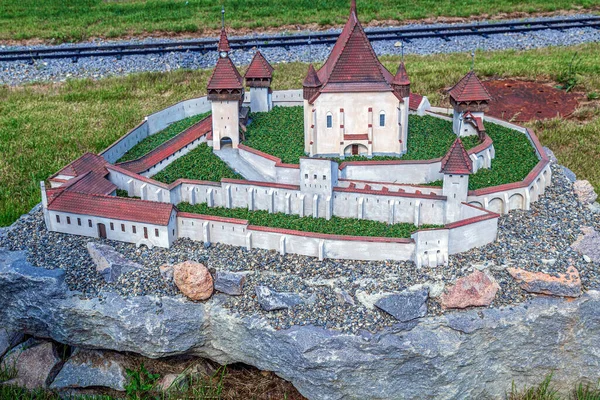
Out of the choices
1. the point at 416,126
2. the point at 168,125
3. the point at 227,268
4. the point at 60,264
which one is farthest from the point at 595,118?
the point at 60,264

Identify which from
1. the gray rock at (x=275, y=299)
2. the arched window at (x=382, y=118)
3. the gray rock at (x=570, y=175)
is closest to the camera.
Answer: the gray rock at (x=275, y=299)

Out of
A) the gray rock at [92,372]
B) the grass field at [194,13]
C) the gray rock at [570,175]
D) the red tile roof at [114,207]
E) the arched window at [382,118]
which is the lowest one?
the gray rock at [92,372]

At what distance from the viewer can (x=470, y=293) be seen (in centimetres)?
1783

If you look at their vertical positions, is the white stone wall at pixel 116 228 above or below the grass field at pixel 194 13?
below

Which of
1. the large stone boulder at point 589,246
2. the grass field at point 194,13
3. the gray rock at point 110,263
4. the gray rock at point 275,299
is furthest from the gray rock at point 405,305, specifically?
the grass field at point 194,13

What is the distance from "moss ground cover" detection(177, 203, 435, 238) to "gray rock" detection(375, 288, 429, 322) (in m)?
2.47

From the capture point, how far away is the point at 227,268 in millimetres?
19125

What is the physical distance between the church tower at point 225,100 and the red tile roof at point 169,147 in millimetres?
1025

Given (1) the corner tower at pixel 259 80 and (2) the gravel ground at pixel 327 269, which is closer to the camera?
(2) the gravel ground at pixel 327 269

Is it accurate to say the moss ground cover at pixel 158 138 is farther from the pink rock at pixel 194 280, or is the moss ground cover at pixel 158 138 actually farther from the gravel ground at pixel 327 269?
the pink rock at pixel 194 280

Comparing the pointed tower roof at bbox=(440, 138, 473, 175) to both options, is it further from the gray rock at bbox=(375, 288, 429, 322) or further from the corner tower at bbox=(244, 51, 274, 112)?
the corner tower at bbox=(244, 51, 274, 112)

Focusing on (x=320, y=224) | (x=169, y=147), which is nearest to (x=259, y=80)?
(x=169, y=147)

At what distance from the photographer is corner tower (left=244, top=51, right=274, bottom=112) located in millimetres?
28672

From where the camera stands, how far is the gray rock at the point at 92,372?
1956 cm
